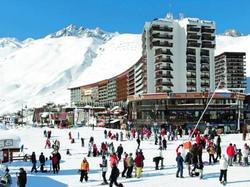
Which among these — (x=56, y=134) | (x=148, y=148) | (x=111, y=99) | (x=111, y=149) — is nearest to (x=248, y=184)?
(x=111, y=149)

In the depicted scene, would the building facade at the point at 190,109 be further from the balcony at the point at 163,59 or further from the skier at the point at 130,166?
the skier at the point at 130,166

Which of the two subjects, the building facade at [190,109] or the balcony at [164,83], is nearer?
the building facade at [190,109]

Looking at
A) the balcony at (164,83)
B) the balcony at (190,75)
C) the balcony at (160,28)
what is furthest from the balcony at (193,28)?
the balcony at (164,83)

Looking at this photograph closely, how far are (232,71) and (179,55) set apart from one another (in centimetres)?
6467

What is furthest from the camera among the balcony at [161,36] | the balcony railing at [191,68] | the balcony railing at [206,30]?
the balcony railing at [206,30]

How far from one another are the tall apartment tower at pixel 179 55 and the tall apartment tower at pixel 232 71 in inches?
2103

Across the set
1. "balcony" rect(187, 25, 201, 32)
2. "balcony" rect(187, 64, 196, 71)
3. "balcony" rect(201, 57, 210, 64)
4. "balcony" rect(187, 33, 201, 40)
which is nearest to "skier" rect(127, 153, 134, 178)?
"balcony" rect(187, 64, 196, 71)

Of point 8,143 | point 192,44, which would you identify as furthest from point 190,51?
point 8,143

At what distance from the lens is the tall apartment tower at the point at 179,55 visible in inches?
4139

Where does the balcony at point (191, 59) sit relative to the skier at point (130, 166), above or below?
above

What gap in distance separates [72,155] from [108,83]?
153m

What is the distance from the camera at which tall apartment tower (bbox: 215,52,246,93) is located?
164 m

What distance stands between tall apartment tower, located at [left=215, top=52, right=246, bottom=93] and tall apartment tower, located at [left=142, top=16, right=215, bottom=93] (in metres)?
53.4

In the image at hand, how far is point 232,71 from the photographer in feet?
549
